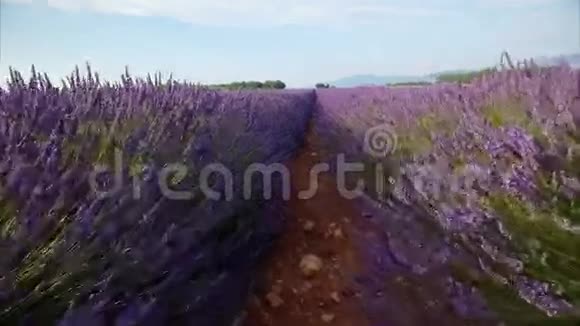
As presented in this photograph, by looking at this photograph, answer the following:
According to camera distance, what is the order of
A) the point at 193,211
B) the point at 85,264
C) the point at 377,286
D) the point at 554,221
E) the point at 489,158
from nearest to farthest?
the point at 85,264
the point at 554,221
the point at 489,158
the point at 193,211
the point at 377,286

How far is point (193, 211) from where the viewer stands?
91.3 inches

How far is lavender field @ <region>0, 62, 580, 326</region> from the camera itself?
4.91 feet

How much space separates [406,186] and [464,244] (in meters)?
0.86

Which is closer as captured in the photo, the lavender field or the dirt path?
the lavender field

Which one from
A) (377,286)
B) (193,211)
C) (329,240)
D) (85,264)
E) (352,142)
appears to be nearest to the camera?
(85,264)

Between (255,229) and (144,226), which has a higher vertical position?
(144,226)

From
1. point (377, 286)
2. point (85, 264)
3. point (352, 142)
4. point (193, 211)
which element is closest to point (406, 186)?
point (377, 286)

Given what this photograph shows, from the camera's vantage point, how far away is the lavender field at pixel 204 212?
58.9 inches

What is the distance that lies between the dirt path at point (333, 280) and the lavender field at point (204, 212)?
0.05m

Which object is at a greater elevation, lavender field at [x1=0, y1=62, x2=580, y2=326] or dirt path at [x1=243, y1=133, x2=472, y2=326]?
lavender field at [x1=0, y1=62, x2=580, y2=326]

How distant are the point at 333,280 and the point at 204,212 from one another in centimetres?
145

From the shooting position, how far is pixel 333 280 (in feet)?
12.1

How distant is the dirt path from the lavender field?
47 millimetres

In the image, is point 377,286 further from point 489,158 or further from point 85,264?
point 85,264
